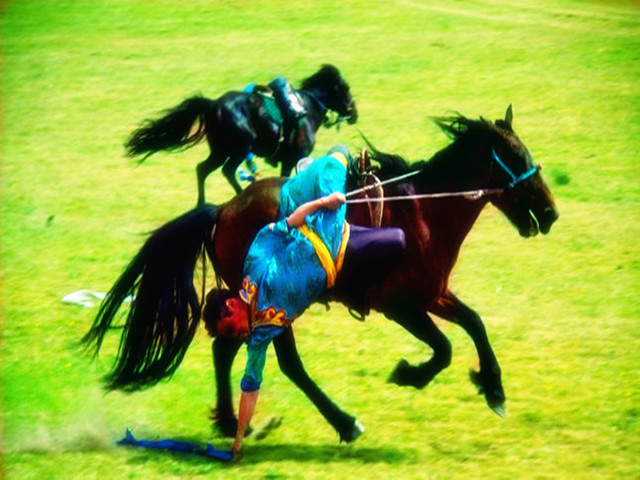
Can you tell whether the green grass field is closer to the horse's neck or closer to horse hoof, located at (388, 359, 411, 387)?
horse hoof, located at (388, 359, 411, 387)

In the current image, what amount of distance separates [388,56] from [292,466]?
520 inches

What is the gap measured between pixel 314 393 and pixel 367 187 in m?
1.23

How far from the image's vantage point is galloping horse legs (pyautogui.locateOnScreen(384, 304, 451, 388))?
746cm

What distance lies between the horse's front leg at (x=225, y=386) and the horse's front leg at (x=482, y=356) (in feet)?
4.22

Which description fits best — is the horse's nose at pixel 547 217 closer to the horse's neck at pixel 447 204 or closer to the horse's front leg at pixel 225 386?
the horse's neck at pixel 447 204

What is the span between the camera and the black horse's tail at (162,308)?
7.38 meters

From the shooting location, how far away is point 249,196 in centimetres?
734

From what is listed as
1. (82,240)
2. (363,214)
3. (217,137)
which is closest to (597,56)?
(217,137)

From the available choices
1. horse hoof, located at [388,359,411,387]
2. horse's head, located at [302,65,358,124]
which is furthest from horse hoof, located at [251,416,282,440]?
horse's head, located at [302,65,358,124]

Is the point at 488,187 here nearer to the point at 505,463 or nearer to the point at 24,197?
the point at 505,463

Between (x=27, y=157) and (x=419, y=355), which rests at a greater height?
(x=419, y=355)

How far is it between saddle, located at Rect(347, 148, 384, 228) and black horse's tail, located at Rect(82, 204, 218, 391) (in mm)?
854

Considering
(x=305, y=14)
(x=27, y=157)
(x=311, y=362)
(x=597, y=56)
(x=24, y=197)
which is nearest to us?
(x=311, y=362)

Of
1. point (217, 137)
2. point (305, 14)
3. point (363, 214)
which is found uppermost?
point (363, 214)
